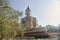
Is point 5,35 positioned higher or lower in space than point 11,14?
lower

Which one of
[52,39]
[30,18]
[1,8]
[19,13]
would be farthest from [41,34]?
[1,8]

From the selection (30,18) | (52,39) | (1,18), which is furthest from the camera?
(30,18)

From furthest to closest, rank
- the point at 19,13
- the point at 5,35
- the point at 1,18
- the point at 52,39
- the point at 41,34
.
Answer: the point at 41,34 → the point at 52,39 → the point at 19,13 → the point at 5,35 → the point at 1,18

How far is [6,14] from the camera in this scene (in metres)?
12.4

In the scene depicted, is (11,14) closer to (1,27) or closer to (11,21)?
(11,21)

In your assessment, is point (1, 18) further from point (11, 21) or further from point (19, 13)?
point (19, 13)

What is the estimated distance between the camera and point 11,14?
1309 centimetres

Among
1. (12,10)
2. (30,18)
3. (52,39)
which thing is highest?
(30,18)

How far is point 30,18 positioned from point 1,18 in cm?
2785

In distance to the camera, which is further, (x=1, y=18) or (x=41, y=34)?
(x=41, y=34)

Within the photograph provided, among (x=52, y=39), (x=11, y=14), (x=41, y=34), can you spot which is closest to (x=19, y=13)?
(x=11, y=14)

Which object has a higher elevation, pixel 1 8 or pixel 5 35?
pixel 1 8

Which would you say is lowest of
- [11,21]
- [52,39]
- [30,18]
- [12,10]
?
[52,39]

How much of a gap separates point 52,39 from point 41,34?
808cm
